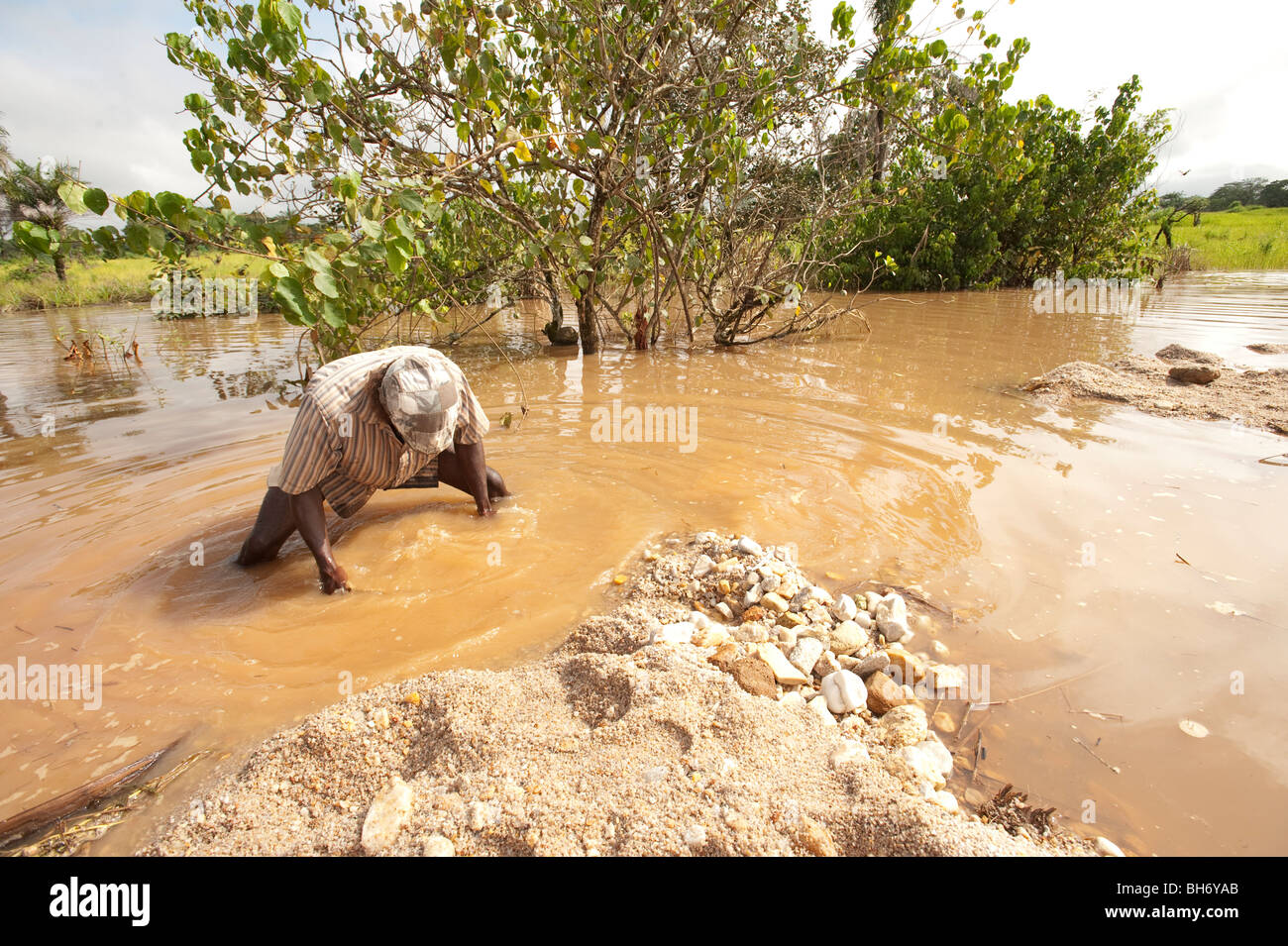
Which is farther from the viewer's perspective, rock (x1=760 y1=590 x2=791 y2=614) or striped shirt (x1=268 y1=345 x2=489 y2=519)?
striped shirt (x1=268 y1=345 x2=489 y2=519)

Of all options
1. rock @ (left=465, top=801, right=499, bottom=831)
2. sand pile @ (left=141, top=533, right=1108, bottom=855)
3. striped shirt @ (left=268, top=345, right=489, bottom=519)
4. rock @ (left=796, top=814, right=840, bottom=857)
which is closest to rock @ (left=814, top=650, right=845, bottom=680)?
sand pile @ (left=141, top=533, right=1108, bottom=855)

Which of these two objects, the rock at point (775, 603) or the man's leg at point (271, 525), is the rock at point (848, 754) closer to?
the rock at point (775, 603)

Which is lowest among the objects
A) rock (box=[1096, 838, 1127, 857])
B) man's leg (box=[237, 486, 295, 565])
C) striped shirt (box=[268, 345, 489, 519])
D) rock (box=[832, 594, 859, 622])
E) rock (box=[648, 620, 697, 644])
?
rock (box=[1096, 838, 1127, 857])

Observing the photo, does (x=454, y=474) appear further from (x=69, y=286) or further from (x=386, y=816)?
(x=69, y=286)

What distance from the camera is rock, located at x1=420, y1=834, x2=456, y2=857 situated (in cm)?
141

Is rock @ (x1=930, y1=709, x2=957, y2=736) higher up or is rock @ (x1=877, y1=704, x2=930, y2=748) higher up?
rock @ (x1=877, y1=704, x2=930, y2=748)

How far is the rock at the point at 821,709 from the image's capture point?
183cm

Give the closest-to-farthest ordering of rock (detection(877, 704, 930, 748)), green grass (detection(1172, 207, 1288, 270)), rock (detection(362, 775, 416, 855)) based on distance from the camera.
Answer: rock (detection(362, 775, 416, 855)) < rock (detection(877, 704, 930, 748)) < green grass (detection(1172, 207, 1288, 270))

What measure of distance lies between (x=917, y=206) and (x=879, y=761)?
13.9m

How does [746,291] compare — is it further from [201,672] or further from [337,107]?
[201,672]

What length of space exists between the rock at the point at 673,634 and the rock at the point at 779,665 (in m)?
0.25

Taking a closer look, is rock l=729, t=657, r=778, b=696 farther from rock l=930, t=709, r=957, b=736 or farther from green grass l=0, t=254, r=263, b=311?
green grass l=0, t=254, r=263, b=311

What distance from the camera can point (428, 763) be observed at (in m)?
1.74
